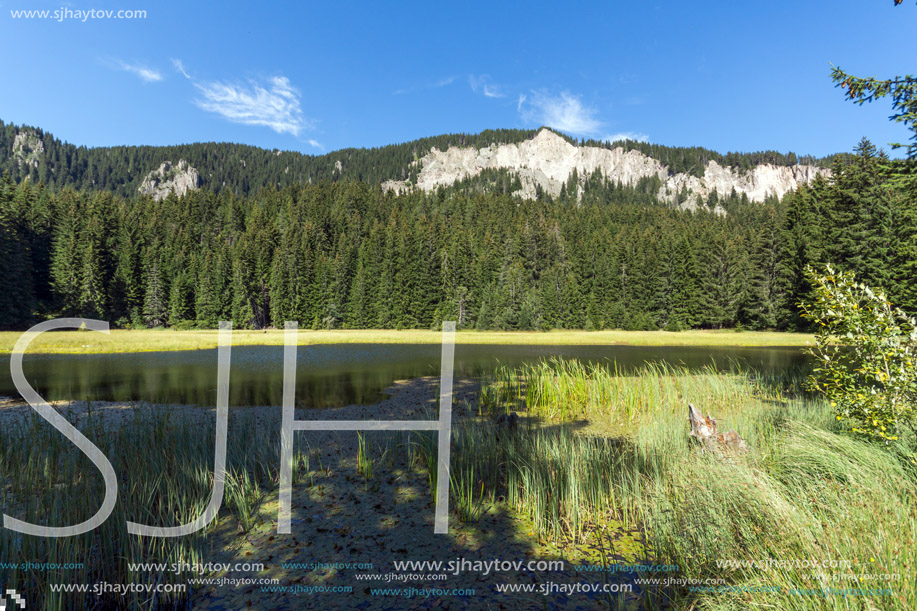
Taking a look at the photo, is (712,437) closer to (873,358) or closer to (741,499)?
(873,358)

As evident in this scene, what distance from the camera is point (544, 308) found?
65625mm

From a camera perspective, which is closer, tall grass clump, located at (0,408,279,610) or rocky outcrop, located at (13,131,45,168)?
tall grass clump, located at (0,408,279,610)

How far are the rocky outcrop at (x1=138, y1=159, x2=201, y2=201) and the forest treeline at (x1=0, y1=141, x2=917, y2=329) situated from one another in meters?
105

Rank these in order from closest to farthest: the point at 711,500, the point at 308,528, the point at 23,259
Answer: the point at 711,500, the point at 308,528, the point at 23,259

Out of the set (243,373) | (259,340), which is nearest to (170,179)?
(259,340)

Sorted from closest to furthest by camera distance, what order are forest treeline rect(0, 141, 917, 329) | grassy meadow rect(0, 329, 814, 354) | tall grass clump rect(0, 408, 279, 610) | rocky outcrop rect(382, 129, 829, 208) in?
tall grass clump rect(0, 408, 279, 610) < grassy meadow rect(0, 329, 814, 354) < forest treeline rect(0, 141, 917, 329) < rocky outcrop rect(382, 129, 829, 208)

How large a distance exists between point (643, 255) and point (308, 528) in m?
73.6

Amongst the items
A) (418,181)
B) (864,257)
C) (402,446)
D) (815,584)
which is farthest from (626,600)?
(418,181)

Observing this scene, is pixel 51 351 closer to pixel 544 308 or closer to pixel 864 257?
pixel 544 308

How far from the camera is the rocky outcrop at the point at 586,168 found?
18975 centimetres

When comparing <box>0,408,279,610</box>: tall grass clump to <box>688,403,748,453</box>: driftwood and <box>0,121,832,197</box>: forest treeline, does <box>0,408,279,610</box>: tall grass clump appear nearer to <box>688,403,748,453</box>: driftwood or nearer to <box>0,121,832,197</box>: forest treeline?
<box>688,403,748,453</box>: driftwood

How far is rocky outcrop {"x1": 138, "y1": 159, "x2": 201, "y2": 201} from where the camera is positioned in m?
167

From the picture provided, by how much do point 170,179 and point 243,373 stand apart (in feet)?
649

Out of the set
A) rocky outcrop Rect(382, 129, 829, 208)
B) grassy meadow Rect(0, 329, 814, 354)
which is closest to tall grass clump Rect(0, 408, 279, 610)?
grassy meadow Rect(0, 329, 814, 354)
